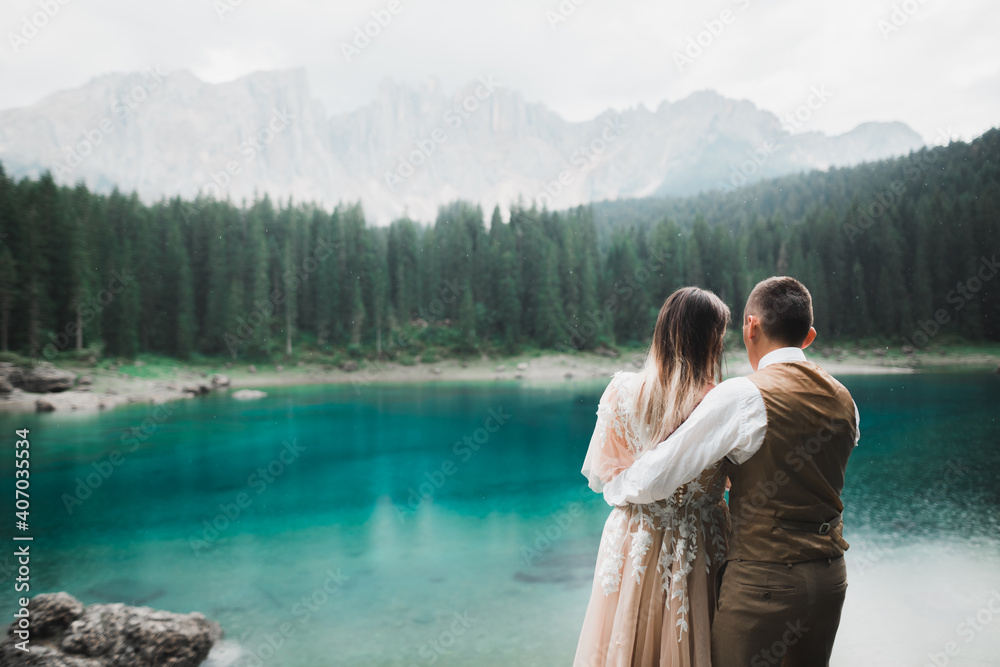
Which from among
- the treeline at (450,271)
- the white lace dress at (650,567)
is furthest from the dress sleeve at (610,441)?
the treeline at (450,271)

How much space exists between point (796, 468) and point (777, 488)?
0.24 feet

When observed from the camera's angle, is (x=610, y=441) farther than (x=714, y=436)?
Yes

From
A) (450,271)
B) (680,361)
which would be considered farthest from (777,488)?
(450,271)

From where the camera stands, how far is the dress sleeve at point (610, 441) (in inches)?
71.1

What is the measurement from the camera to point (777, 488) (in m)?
1.46

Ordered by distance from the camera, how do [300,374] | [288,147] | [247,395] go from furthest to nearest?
1. [288,147]
2. [300,374]
3. [247,395]

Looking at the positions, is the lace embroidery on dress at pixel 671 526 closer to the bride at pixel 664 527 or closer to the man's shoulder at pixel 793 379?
the bride at pixel 664 527

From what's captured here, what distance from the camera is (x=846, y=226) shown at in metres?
38.2

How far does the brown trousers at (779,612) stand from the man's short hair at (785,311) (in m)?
0.64

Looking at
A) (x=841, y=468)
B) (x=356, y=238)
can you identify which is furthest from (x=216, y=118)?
(x=841, y=468)

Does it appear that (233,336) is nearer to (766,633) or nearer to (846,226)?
(766,633)

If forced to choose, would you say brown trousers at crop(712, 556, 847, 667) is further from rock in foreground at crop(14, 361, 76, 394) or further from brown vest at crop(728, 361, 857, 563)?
rock in foreground at crop(14, 361, 76, 394)

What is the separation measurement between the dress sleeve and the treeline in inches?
1301

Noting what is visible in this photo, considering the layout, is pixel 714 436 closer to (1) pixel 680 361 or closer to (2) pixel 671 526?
(1) pixel 680 361
